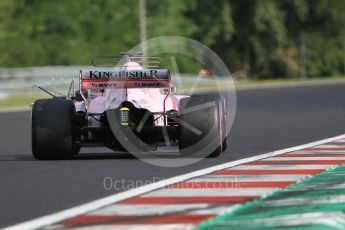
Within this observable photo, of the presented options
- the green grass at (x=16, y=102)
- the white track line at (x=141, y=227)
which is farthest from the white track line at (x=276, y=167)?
the green grass at (x=16, y=102)

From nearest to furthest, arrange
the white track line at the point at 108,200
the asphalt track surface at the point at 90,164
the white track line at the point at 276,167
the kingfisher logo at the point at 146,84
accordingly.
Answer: the white track line at the point at 108,200, the asphalt track surface at the point at 90,164, the white track line at the point at 276,167, the kingfisher logo at the point at 146,84

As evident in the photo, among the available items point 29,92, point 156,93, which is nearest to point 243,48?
point 29,92

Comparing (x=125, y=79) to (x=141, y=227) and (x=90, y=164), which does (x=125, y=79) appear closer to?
(x=90, y=164)

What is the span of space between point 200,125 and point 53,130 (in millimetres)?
2092

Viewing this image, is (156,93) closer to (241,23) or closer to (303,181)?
(303,181)

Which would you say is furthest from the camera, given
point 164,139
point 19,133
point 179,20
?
point 179,20

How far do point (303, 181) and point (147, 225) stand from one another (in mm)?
3918

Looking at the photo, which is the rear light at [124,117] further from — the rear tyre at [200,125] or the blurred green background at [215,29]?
the blurred green background at [215,29]

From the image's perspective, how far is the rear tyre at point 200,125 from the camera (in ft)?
53.8

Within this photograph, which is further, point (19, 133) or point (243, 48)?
point (243, 48)

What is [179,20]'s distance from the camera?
78.8 meters

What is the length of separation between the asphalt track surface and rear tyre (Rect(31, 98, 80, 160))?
0.22m

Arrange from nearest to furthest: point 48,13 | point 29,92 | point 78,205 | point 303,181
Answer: point 78,205 → point 303,181 → point 29,92 → point 48,13

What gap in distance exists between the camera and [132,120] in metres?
16.5
